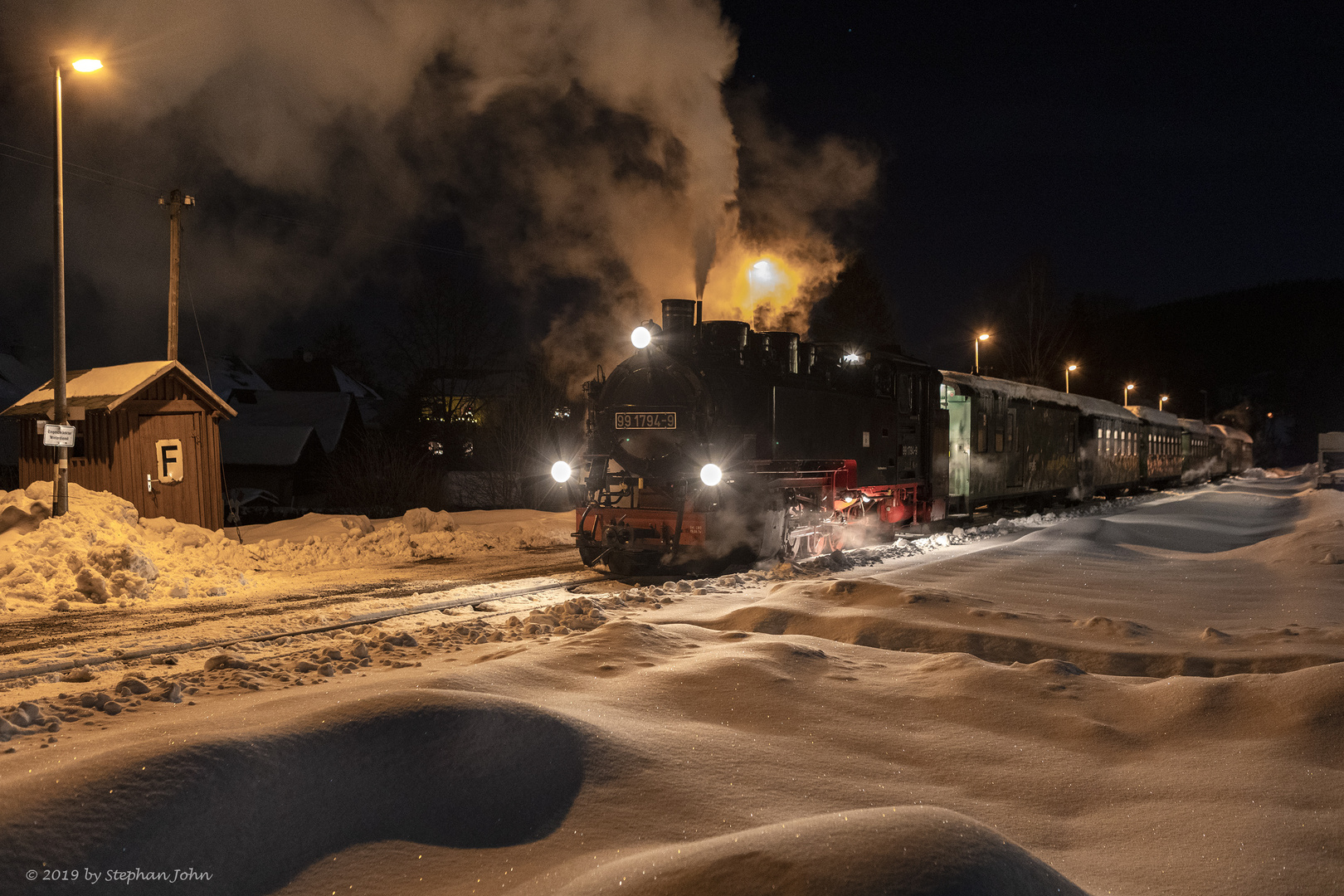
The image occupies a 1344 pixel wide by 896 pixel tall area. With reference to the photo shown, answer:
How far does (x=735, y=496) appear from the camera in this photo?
11367mm

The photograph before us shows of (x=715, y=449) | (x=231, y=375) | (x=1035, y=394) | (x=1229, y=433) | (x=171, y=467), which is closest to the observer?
(x=715, y=449)

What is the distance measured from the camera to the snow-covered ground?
2.75 meters

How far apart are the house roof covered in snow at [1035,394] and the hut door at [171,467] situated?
542 inches

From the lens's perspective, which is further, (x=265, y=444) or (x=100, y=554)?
(x=265, y=444)

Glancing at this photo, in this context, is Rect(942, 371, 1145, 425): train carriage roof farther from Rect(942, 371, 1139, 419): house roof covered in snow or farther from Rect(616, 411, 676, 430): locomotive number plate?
Rect(616, 411, 676, 430): locomotive number plate

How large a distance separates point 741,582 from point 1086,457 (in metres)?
19.1

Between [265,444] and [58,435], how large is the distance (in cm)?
2287

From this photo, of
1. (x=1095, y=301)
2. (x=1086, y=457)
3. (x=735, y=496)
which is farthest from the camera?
(x=1095, y=301)

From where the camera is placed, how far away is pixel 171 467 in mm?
15094

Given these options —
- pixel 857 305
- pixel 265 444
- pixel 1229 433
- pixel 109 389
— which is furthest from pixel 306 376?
pixel 1229 433

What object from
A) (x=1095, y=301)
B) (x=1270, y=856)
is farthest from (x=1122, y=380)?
(x=1270, y=856)

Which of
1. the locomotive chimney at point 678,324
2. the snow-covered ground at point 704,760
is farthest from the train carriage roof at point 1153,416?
the snow-covered ground at point 704,760

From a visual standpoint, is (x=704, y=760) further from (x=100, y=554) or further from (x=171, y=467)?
(x=171, y=467)

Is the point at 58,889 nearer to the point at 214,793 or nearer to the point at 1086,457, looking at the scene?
the point at 214,793
